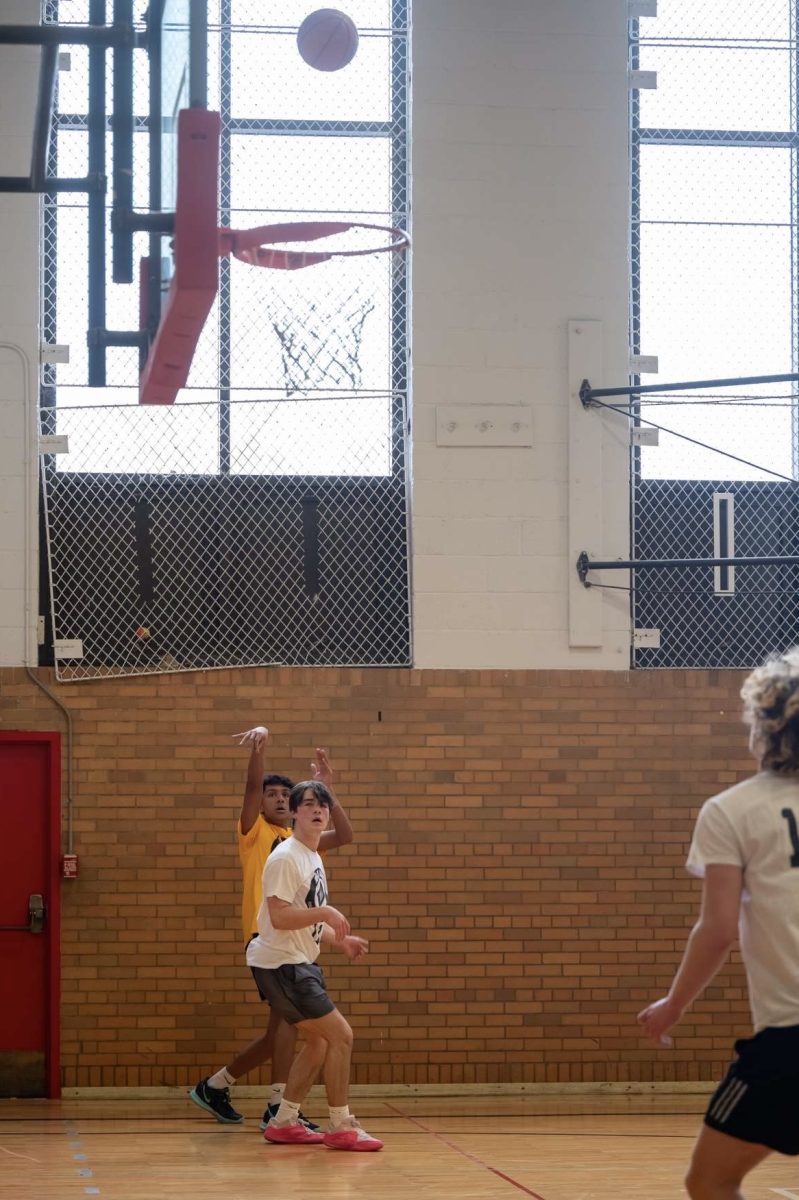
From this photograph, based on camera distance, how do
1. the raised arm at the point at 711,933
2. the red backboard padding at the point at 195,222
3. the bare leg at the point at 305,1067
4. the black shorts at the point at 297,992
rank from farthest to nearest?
1. the bare leg at the point at 305,1067
2. the black shorts at the point at 297,992
3. the red backboard padding at the point at 195,222
4. the raised arm at the point at 711,933

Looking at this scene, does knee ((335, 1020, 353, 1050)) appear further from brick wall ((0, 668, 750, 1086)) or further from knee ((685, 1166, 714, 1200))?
knee ((685, 1166, 714, 1200))

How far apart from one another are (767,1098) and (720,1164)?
0.20 metres

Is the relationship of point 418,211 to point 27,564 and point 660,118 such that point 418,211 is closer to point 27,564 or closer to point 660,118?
point 660,118

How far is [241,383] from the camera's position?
10.4 metres

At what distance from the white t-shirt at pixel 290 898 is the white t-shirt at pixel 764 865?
12.7 feet

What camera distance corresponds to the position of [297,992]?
24.0ft

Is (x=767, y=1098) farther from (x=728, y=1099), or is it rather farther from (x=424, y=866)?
(x=424, y=866)

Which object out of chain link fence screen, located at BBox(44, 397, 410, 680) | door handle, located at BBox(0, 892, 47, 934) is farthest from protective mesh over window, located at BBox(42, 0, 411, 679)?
door handle, located at BBox(0, 892, 47, 934)

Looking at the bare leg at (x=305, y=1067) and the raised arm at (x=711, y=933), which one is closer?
the raised arm at (x=711, y=933)

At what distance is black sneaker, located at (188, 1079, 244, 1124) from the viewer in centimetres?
847

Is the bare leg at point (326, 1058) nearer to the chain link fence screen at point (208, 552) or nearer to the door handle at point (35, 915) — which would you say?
the door handle at point (35, 915)

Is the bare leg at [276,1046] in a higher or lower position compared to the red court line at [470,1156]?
higher

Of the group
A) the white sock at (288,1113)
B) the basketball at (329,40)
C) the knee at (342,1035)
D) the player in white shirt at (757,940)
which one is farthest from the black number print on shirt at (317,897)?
the basketball at (329,40)

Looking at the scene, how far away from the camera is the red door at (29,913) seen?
31.7 ft
